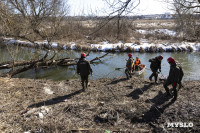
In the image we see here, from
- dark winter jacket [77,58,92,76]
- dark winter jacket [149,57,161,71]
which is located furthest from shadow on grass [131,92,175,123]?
dark winter jacket [77,58,92,76]

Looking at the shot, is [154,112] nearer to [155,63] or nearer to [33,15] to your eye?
[155,63]

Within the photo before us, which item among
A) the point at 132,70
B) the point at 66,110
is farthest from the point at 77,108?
the point at 132,70

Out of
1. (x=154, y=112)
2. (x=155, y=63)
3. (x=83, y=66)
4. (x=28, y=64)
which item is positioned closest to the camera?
(x=154, y=112)

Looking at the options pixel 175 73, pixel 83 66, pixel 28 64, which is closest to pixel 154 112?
pixel 175 73

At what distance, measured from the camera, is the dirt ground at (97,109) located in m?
4.32

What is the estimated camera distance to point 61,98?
674cm

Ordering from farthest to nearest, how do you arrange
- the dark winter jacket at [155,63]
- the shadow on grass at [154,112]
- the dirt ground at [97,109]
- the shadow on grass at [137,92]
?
the dark winter jacket at [155,63], the shadow on grass at [137,92], the shadow on grass at [154,112], the dirt ground at [97,109]

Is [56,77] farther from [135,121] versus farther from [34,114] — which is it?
[135,121]

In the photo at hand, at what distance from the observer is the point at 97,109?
5410 millimetres

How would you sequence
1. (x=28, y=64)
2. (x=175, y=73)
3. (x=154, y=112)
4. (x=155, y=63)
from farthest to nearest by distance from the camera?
(x=28, y=64), (x=155, y=63), (x=175, y=73), (x=154, y=112)

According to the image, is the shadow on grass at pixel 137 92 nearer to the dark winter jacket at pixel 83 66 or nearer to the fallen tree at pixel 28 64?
the dark winter jacket at pixel 83 66

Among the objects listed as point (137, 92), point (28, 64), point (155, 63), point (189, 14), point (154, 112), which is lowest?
point (154, 112)

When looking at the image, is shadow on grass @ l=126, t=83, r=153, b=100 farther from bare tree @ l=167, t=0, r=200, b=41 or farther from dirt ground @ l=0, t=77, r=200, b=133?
bare tree @ l=167, t=0, r=200, b=41

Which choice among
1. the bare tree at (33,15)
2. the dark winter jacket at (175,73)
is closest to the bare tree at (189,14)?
the dark winter jacket at (175,73)
